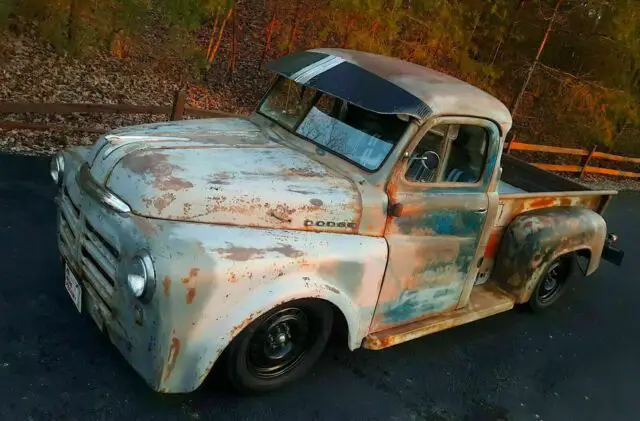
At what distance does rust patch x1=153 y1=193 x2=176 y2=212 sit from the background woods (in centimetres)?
743

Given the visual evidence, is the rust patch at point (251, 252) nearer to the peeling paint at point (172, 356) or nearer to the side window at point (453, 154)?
the peeling paint at point (172, 356)

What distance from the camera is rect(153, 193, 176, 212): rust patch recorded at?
311 cm

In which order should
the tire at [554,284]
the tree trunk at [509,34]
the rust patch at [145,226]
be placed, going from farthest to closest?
the tree trunk at [509,34] → the tire at [554,284] → the rust patch at [145,226]

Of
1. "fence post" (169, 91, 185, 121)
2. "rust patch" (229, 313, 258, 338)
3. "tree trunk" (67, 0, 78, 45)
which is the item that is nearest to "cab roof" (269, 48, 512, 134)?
"rust patch" (229, 313, 258, 338)

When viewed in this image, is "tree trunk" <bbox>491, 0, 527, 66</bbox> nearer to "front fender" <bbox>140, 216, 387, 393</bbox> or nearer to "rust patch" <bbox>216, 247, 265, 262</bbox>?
"front fender" <bbox>140, 216, 387, 393</bbox>

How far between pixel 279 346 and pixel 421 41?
999 cm

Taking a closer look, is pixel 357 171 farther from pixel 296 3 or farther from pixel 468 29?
pixel 468 29

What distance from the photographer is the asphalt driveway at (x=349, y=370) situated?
11.2ft

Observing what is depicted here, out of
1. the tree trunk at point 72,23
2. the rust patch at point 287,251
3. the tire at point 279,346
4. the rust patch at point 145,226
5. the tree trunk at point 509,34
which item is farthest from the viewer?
the tree trunk at point 509,34

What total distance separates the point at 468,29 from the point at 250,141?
1048cm

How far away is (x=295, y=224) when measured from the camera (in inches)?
134

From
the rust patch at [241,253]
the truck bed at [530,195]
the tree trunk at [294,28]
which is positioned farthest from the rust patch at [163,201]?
the tree trunk at [294,28]

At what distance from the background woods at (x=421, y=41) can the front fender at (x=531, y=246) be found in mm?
6861

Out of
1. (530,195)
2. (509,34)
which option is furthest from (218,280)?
(509,34)
